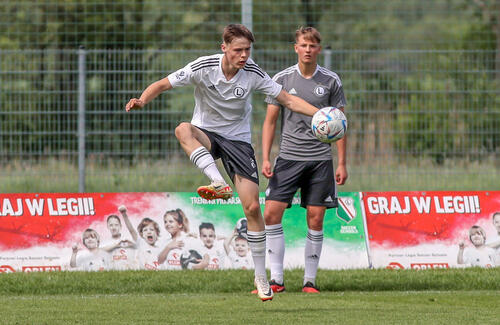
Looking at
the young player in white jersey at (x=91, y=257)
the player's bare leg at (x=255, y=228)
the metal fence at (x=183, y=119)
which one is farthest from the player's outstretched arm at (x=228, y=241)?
the metal fence at (x=183, y=119)

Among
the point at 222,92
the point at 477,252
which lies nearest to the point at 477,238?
the point at 477,252

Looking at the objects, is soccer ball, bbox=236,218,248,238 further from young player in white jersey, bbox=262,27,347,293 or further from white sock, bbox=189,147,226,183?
white sock, bbox=189,147,226,183

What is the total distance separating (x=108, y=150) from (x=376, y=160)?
3.40 metres

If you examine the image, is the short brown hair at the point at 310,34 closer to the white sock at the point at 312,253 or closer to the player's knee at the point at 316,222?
the player's knee at the point at 316,222

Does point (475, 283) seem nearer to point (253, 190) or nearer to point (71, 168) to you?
point (253, 190)

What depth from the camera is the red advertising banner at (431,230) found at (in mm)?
10188

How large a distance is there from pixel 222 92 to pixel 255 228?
1214 mm

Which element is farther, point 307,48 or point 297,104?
point 307,48

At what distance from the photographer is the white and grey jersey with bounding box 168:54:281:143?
8.19 meters

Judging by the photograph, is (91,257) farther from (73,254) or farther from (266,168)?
(266,168)

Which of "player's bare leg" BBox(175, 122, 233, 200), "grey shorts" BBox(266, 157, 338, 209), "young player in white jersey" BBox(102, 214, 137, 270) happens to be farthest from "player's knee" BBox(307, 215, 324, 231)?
"young player in white jersey" BBox(102, 214, 137, 270)

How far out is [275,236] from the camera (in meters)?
9.44

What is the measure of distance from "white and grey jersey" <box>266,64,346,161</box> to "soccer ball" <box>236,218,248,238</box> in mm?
1053

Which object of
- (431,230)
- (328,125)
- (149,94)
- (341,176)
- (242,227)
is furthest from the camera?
(431,230)
